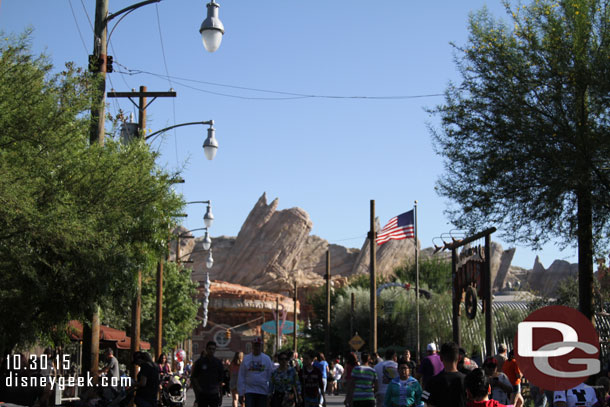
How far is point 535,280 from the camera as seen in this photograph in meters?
160

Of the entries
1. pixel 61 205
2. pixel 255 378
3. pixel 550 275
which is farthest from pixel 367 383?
pixel 550 275

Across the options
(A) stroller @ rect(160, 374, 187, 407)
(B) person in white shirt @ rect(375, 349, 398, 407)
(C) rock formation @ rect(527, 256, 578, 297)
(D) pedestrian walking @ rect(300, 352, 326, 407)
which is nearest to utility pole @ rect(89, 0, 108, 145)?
(D) pedestrian walking @ rect(300, 352, 326, 407)

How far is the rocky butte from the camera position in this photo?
146250 mm

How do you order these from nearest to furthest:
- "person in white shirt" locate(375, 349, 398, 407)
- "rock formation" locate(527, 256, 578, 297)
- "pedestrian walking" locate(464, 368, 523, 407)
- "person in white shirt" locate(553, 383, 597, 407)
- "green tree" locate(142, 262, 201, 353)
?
"pedestrian walking" locate(464, 368, 523, 407) < "person in white shirt" locate(553, 383, 597, 407) < "person in white shirt" locate(375, 349, 398, 407) < "green tree" locate(142, 262, 201, 353) < "rock formation" locate(527, 256, 578, 297)

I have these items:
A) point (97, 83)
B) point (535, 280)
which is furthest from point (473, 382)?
point (535, 280)

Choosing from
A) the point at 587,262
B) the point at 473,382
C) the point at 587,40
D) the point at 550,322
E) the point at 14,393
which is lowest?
the point at 14,393

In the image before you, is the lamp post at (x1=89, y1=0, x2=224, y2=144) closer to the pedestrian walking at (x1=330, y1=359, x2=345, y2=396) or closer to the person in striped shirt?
the person in striped shirt

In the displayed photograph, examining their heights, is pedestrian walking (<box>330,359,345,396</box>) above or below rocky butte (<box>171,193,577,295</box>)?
below

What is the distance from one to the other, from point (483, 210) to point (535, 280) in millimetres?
148221

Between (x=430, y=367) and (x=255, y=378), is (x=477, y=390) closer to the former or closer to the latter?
(x=430, y=367)

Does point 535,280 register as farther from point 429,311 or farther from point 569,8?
point 569,8

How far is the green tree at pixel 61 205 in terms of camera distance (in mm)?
11867

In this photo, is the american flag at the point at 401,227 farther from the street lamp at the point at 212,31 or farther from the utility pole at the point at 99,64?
the street lamp at the point at 212,31
